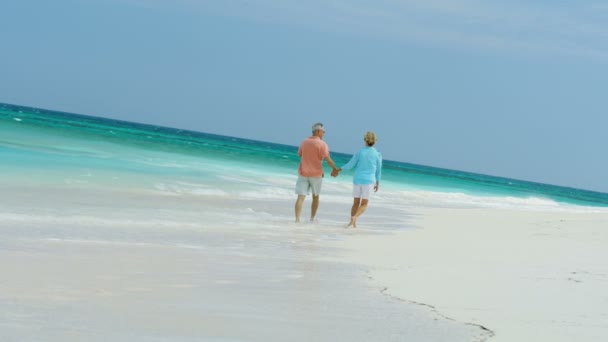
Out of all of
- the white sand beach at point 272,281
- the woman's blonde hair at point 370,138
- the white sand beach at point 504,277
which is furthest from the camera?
the woman's blonde hair at point 370,138

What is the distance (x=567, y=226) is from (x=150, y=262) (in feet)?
29.8

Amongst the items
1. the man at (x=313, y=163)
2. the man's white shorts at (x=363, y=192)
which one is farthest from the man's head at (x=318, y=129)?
the man's white shorts at (x=363, y=192)

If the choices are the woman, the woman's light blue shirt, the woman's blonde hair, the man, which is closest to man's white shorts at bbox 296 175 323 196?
the man

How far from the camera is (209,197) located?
47.3 ft

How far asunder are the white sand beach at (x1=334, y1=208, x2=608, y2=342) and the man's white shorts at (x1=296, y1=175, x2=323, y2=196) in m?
1.60

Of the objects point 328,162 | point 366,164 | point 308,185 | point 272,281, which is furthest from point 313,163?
point 272,281

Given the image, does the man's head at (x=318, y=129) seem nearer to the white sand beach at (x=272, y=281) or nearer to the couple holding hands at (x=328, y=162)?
the couple holding hands at (x=328, y=162)

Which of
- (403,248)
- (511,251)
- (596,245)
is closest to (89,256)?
(403,248)

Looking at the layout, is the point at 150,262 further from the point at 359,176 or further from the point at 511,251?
the point at 359,176

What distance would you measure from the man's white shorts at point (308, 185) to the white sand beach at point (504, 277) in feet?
5.25

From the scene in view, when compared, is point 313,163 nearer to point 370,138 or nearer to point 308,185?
point 308,185

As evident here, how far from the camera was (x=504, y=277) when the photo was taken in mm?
6211

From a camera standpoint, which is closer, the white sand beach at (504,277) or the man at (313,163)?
the white sand beach at (504,277)

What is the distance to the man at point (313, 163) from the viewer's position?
1177 centimetres
